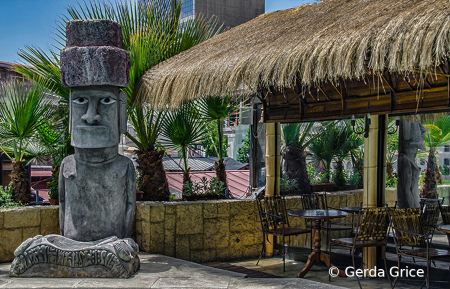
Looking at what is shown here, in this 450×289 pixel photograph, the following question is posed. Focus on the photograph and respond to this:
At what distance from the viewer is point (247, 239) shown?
723 cm

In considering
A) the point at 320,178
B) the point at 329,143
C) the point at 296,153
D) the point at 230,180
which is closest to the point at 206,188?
the point at 296,153

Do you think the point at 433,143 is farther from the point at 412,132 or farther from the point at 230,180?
the point at 230,180

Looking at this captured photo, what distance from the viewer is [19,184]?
6484 millimetres

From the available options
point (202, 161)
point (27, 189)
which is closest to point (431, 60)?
point (27, 189)

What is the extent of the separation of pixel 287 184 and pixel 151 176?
4.24 meters

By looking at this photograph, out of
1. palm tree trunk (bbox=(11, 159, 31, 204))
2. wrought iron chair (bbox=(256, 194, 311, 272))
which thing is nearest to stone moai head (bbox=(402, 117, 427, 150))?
wrought iron chair (bbox=(256, 194, 311, 272))

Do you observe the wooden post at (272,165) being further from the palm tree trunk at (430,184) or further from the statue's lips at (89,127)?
the palm tree trunk at (430,184)

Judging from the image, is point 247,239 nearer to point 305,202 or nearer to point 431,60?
point 305,202

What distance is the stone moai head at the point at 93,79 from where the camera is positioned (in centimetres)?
507

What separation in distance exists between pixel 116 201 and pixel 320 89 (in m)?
3.49

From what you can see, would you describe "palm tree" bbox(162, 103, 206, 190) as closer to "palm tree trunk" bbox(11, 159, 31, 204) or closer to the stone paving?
"palm tree trunk" bbox(11, 159, 31, 204)

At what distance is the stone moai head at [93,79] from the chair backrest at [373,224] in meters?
3.11

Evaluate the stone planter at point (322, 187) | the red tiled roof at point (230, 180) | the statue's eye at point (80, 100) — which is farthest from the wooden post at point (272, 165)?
the stone planter at point (322, 187)

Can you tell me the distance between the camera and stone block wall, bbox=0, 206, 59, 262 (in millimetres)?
5887
